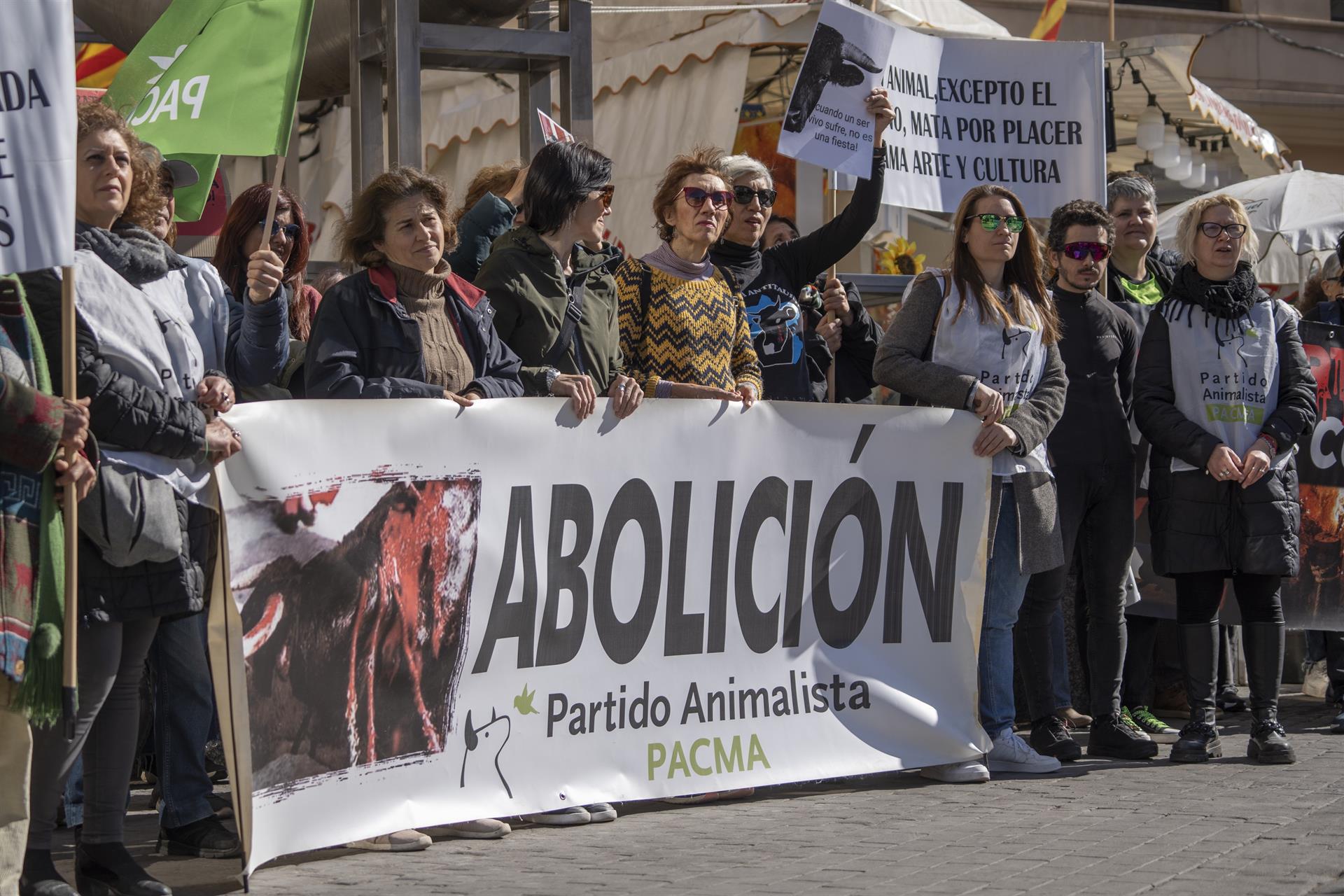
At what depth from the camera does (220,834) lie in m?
4.96

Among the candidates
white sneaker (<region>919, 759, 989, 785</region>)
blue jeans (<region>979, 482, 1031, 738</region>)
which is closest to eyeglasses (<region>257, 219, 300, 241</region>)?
blue jeans (<region>979, 482, 1031, 738</region>)

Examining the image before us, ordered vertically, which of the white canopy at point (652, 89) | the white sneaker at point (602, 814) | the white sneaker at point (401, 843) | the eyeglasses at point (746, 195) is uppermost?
the white canopy at point (652, 89)

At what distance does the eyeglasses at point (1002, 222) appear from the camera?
6418 mm

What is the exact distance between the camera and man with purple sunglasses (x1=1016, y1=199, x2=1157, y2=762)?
260 inches

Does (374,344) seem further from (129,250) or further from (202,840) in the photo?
(202,840)

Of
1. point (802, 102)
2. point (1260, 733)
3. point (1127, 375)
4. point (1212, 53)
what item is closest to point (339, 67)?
point (802, 102)

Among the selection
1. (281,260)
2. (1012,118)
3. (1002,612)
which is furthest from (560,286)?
Answer: (1012,118)

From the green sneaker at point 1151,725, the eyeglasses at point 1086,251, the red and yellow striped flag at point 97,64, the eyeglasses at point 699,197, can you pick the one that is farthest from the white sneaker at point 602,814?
the red and yellow striped flag at point 97,64

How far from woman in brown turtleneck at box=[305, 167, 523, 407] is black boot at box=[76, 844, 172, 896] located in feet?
4.55

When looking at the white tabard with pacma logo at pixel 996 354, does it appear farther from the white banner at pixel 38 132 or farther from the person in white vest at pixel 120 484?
the white banner at pixel 38 132

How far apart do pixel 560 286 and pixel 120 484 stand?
1823mm

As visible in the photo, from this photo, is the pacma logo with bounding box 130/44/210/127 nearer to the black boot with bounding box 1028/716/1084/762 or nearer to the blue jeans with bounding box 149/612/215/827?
the blue jeans with bounding box 149/612/215/827

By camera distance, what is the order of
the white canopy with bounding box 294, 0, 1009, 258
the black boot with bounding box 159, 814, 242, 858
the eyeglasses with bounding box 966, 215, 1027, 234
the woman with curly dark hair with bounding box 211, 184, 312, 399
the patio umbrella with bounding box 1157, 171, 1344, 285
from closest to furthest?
the black boot with bounding box 159, 814, 242, 858 < the woman with curly dark hair with bounding box 211, 184, 312, 399 < the eyeglasses with bounding box 966, 215, 1027, 234 < the white canopy with bounding box 294, 0, 1009, 258 < the patio umbrella with bounding box 1157, 171, 1344, 285

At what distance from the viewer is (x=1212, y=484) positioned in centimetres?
657
